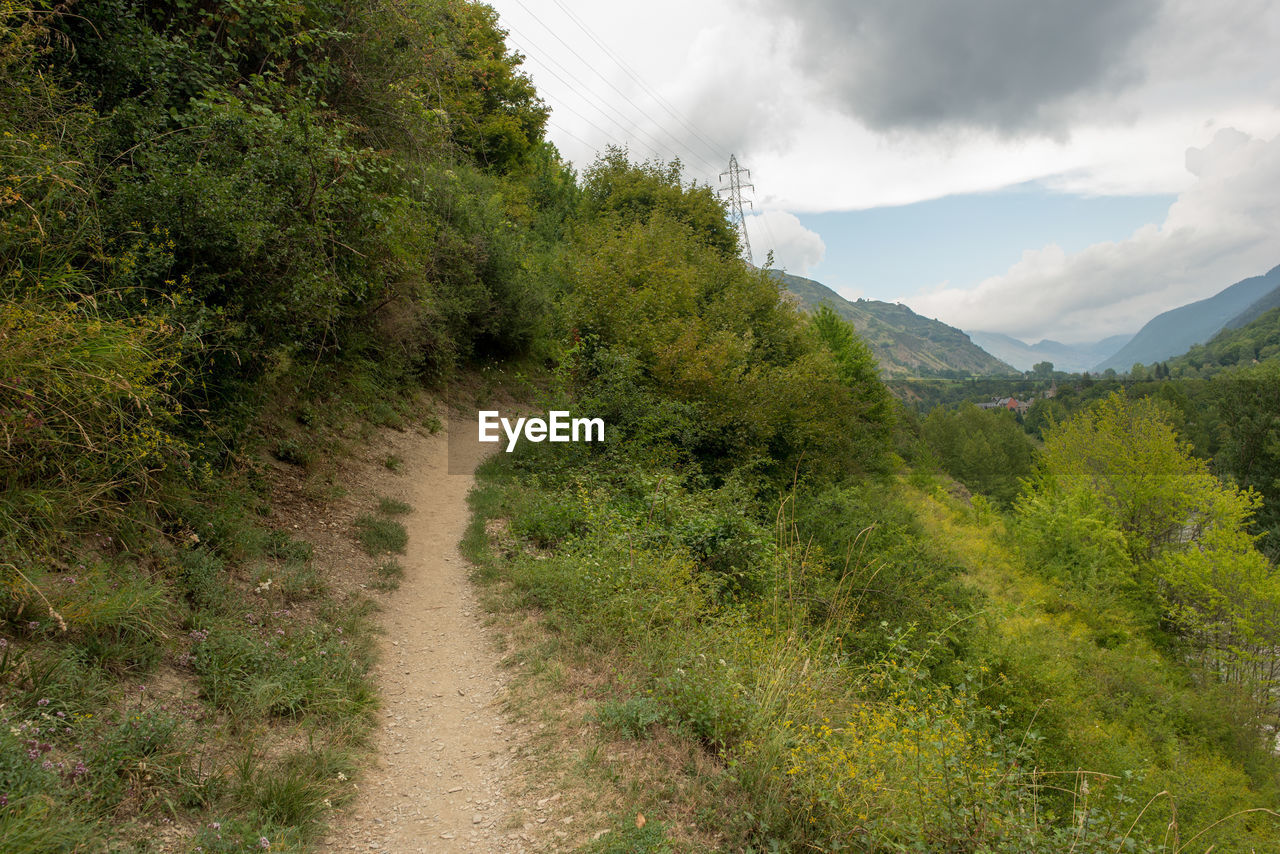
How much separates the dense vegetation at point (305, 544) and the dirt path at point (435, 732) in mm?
345

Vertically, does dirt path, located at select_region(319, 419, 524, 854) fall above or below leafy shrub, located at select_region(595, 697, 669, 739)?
below

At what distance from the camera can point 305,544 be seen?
25.2ft

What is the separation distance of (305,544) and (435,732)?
363 cm

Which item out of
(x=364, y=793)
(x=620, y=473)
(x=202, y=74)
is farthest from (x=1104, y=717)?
(x=202, y=74)

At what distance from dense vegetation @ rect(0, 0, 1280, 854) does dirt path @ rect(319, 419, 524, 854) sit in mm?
345

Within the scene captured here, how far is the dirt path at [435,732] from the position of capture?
403 cm

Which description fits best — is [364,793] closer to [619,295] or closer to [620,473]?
[620,473]

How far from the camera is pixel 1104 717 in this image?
1554 cm

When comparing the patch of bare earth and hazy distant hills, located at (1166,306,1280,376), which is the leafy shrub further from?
hazy distant hills, located at (1166,306,1280,376)

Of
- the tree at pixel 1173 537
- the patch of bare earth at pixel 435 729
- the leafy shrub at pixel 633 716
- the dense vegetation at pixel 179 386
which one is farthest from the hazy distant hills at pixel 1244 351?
the dense vegetation at pixel 179 386

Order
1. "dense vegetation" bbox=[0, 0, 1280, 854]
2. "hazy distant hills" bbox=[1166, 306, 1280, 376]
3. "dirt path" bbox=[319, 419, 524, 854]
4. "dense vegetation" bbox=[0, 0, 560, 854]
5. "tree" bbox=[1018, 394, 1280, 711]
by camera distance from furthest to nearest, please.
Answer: "hazy distant hills" bbox=[1166, 306, 1280, 376], "tree" bbox=[1018, 394, 1280, 711], "dirt path" bbox=[319, 419, 524, 854], "dense vegetation" bbox=[0, 0, 1280, 854], "dense vegetation" bbox=[0, 0, 560, 854]

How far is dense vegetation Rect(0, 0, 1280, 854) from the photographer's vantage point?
3699 millimetres

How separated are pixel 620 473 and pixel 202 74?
816cm

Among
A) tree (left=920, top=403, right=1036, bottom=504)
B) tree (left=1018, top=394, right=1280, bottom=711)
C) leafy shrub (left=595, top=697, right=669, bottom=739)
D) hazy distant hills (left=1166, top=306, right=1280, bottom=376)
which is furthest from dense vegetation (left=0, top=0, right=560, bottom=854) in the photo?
hazy distant hills (left=1166, top=306, right=1280, bottom=376)
